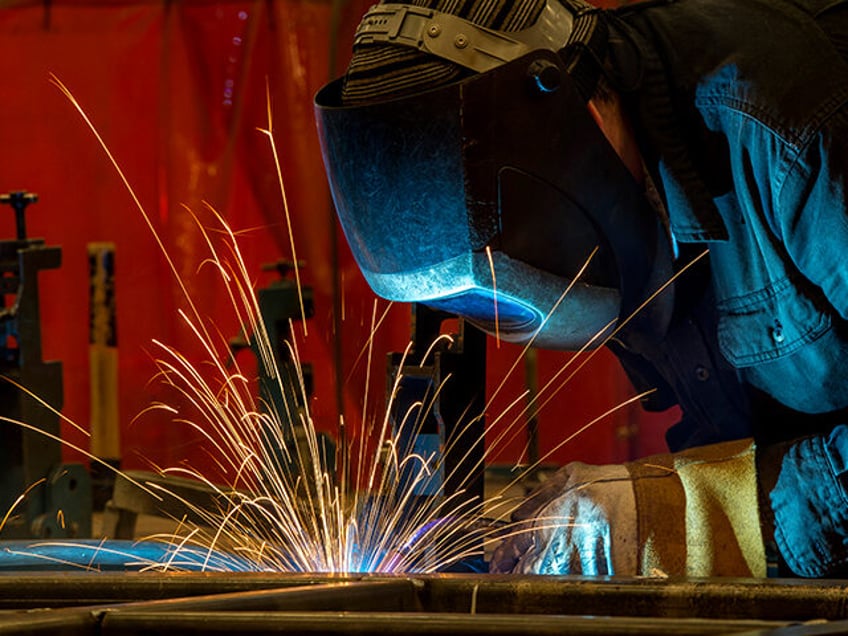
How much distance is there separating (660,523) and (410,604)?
64cm

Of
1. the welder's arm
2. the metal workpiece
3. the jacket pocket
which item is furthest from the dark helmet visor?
the metal workpiece

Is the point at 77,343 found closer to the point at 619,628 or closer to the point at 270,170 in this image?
the point at 270,170

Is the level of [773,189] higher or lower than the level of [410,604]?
higher

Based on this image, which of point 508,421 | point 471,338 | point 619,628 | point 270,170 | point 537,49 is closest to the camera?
point 619,628

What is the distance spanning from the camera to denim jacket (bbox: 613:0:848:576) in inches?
84.6

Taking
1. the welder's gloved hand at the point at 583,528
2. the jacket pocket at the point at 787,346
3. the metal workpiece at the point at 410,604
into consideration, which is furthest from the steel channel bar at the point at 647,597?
the jacket pocket at the point at 787,346

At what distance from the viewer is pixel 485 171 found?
2236 millimetres

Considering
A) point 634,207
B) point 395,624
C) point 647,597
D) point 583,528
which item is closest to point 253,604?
point 395,624

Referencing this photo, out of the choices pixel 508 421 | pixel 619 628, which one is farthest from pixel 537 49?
pixel 508 421

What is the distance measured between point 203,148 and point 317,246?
618 mm

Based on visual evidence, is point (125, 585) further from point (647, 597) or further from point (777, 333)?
point (777, 333)

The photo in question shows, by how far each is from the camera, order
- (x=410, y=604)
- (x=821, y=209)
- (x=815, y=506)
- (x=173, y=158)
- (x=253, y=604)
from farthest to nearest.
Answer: (x=173, y=158)
(x=815, y=506)
(x=821, y=209)
(x=410, y=604)
(x=253, y=604)

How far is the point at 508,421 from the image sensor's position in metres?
5.25

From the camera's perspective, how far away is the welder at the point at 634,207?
221 cm
